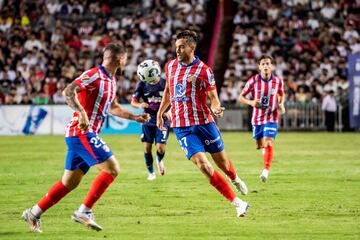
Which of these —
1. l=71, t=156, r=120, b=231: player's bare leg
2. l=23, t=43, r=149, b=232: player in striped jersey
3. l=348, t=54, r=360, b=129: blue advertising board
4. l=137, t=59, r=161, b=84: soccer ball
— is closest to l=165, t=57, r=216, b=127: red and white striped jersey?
l=23, t=43, r=149, b=232: player in striped jersey

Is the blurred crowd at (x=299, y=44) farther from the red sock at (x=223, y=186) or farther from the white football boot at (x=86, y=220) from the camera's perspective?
the white football boot at (x=86, y=220)

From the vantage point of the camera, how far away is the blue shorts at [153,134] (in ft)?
57.6

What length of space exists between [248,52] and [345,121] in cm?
508

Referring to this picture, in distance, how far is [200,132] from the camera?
39.7 ft

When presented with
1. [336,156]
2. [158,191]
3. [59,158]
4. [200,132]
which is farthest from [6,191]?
[336,156]

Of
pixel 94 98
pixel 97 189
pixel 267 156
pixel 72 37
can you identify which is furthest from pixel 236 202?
pixel 72 37

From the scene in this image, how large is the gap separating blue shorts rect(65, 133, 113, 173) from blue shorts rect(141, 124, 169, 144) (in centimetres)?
726

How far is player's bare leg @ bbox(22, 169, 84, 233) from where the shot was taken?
33.8 feet

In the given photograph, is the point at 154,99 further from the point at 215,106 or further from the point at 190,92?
the point at 215,106

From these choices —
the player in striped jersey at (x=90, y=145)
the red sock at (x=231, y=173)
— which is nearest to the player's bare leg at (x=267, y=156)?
the red sock at (x=231, y=173)

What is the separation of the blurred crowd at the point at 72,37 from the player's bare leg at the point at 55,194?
2419 centimetres

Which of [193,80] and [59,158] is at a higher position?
[193,80]

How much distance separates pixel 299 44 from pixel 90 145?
29267 millimetres

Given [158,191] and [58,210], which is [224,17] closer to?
[158,191]
